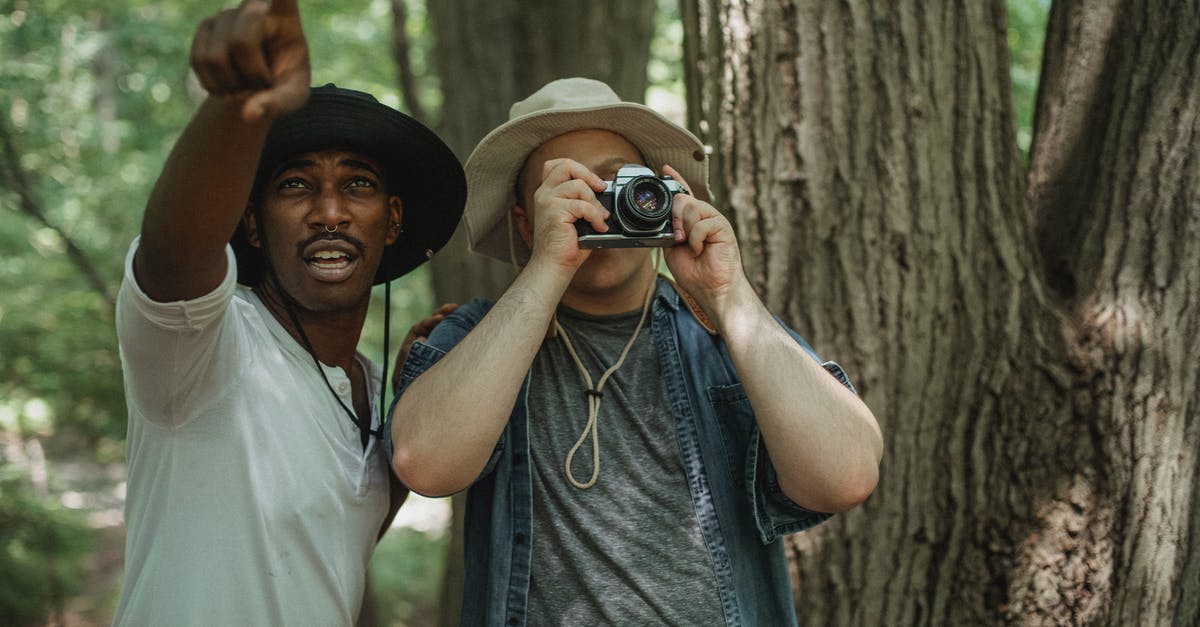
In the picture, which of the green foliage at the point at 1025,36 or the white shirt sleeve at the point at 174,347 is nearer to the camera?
the white shirt sleeve at the point at 174,347

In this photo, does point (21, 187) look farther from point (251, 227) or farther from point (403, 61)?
point (251, 227)

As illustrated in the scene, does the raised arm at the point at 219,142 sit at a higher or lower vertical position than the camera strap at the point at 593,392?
higher

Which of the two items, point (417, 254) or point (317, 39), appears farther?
point (317, 39)

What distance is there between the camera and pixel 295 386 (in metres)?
1.98

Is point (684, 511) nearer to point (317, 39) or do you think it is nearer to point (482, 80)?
point (482, 80)

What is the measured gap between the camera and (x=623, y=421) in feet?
6.89

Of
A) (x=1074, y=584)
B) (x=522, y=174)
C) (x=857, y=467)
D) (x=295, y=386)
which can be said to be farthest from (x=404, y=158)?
(x=1074, y=584)

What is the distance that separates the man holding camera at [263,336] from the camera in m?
1.48

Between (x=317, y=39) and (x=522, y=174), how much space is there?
21.9 feet

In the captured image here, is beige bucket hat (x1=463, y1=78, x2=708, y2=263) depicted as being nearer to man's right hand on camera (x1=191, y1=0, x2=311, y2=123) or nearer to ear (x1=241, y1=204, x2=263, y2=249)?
ear (x1=241, y1=204, x2=263, y2=249)

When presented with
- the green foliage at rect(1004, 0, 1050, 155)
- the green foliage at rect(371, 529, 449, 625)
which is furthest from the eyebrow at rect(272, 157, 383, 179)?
the green foliage at rect(371, 529, 449, 625)

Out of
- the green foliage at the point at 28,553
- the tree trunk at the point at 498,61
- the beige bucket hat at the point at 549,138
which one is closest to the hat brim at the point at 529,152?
the beige bucket hat at the point at 549,138

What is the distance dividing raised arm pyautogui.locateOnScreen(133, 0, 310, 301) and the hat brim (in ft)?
2.55

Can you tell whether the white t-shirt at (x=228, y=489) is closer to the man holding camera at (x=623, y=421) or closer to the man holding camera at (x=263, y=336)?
the man holding camera at (x=263, y=336)
